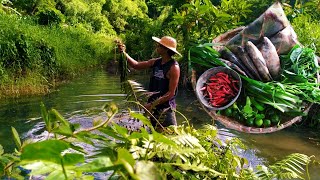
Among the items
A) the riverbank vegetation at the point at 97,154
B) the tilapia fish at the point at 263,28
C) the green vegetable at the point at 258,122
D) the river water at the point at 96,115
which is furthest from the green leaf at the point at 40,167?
the tilapia fish at the point at 263,28

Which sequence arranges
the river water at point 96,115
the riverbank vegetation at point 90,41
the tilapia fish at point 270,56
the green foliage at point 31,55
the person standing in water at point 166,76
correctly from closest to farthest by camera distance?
the person standing in water at point 166,76
the tilapia fish at point 270,56
the river water at point 96,115
the riverbank vegetation at point 90,41
the green foliage at point 31,55

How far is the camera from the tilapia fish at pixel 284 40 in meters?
4.47

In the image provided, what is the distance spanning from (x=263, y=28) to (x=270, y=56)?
445 mm

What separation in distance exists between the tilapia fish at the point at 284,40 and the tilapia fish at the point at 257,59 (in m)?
0.42

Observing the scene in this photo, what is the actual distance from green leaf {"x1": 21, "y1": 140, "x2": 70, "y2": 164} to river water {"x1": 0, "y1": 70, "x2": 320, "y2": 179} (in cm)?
256

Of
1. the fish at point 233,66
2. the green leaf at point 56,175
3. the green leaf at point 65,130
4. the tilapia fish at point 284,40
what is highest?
the tilapia fish at point 284,40

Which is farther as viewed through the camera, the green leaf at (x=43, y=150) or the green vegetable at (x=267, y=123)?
the green vegetable at (x=267, y=123)

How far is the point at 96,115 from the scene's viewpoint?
661 cm

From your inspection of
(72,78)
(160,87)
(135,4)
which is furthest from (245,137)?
(135,4)

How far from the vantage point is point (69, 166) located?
1.88 feet

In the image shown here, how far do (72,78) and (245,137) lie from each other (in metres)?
6.49

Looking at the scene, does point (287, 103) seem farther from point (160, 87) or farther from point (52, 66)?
point (52, 66)

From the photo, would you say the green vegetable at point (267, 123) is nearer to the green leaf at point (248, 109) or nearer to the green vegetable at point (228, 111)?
the green leaf at point (248, 109)

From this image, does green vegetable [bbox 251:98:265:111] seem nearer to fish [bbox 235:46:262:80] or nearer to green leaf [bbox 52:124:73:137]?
fish [bbox 235:46:262:80]
